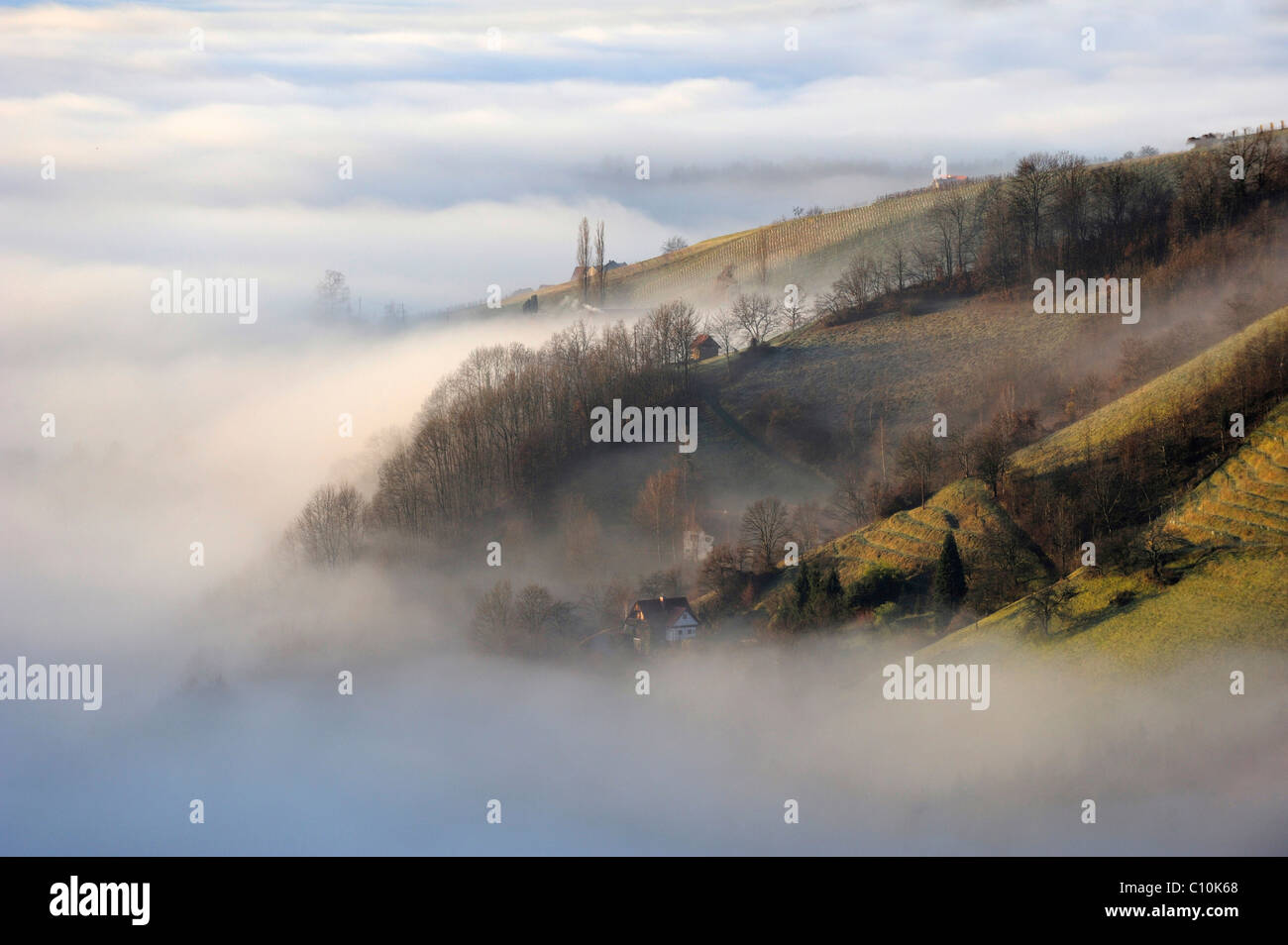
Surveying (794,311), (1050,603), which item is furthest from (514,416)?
(1050,603)

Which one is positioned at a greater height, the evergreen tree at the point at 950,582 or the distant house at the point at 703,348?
the distant house at the point at 703,348

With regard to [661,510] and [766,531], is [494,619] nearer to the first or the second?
[661,510]

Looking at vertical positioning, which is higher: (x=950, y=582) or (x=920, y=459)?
(x=920, y=459)

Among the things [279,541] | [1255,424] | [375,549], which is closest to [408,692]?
A: [375,549]

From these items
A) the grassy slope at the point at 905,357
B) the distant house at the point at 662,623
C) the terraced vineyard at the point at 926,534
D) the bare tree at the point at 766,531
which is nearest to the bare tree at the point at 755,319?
the grassy slope at the point at 905,357

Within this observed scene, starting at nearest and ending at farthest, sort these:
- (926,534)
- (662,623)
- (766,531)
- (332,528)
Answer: (662,623)
(926,534)
(766,531)
(332,528)

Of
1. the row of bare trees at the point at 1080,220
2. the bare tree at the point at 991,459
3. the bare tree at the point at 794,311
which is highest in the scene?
the row of bare trees at the point at 1080,220

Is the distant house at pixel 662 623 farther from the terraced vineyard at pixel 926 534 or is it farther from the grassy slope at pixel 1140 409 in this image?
the grassy slope at pixel 1140 409
